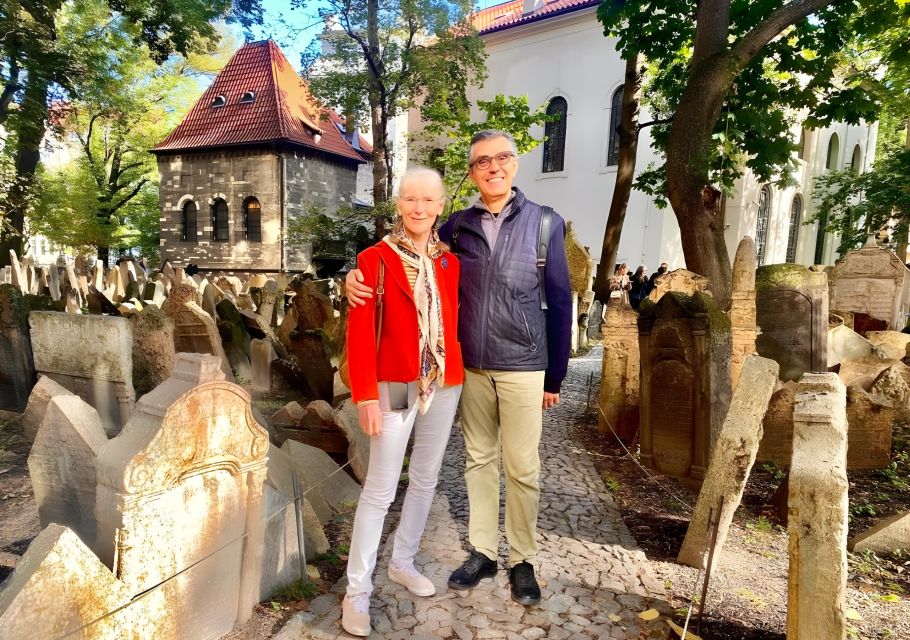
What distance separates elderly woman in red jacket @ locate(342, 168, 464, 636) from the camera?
7.24 ft

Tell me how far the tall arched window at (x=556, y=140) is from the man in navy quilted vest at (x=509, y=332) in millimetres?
20876

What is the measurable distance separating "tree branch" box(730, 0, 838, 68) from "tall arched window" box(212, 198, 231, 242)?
2178 centimetres

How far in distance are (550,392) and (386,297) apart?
963mm

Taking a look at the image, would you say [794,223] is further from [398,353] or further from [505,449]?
[398,353]

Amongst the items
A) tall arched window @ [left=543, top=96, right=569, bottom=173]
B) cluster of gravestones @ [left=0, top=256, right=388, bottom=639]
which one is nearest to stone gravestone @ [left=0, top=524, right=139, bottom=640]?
cluster of gravestones @ [left=0, top=256, right=388, bottom=639]

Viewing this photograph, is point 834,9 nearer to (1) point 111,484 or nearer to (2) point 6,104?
(1) point 111,484

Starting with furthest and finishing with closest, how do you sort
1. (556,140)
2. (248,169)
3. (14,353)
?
(248,169) < (556,140) < (14,353)

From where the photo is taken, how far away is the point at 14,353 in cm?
537

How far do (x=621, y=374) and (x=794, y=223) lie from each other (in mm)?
24200

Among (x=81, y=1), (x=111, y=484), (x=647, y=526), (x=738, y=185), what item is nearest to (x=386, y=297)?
(x=111, y=484)

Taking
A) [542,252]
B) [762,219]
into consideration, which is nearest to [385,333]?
[542,252]

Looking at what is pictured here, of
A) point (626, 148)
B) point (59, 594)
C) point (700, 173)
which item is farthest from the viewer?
point (626, 148)

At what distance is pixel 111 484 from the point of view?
188 cm

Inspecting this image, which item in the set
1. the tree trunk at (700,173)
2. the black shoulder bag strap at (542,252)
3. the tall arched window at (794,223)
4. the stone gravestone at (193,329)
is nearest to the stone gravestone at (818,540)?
the black shoulder bag strap at (542,252)
